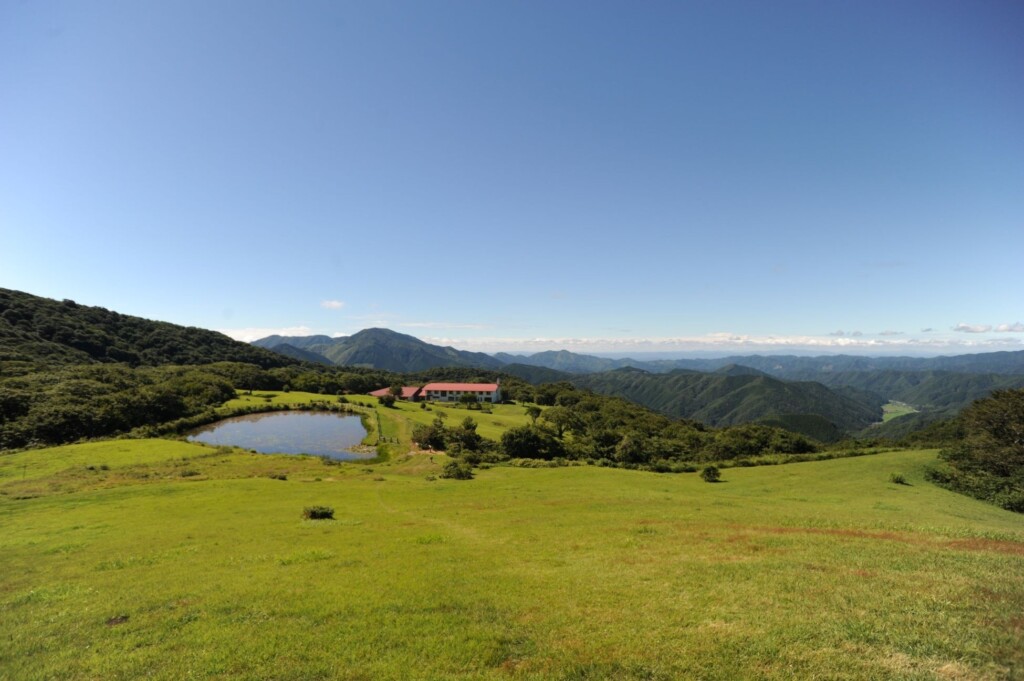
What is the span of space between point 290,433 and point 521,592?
89.2m

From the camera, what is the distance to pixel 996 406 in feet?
148

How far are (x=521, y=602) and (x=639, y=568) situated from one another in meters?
5.04

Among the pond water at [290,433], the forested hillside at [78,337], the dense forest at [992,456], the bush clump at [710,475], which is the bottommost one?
the pond water at [290,433]

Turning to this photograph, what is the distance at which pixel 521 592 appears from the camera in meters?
13.1

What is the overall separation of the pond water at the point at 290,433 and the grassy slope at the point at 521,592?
46.8 metres

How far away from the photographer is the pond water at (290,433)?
75.0 m

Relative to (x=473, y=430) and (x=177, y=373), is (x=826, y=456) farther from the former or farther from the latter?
(x=177, y=373)

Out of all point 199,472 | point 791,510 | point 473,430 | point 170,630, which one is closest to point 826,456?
point 791,510

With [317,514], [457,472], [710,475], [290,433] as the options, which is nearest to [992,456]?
[710,475]

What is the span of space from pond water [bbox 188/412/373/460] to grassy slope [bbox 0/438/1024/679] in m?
46.8

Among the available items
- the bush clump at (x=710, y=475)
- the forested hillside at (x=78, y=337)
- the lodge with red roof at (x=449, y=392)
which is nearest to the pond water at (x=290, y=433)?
the lodge with red roof at (x=449, y=392)

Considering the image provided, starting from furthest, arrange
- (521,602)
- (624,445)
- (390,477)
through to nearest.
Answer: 1. (624,445)
2. (390,477)
3. (521,602)

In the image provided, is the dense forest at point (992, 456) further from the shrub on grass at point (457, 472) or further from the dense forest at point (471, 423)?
the shrub on grass at point (457, 472)

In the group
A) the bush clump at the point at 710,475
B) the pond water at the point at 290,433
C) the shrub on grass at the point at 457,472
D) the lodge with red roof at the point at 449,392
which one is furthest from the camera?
the lodge with red roof at the point at 449,392
